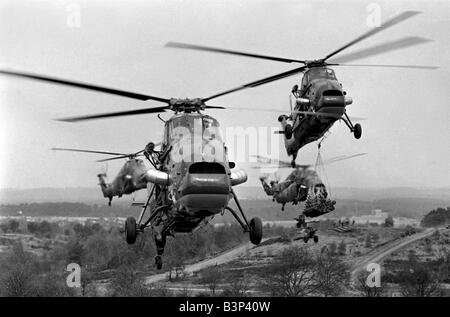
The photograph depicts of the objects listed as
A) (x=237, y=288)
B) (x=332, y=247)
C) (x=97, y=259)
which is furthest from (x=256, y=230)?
(x=332, y=247)

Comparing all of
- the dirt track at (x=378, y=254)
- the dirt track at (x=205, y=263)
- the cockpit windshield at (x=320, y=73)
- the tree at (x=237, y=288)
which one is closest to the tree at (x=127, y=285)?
the dirt track at (x=205, y=263)

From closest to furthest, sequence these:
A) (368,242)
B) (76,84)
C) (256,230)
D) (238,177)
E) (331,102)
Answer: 1. (76,84)
2. (238,177)
3. (256,230)
4. (331,102)
5. (368,242)

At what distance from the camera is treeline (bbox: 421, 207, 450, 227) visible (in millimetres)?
45500

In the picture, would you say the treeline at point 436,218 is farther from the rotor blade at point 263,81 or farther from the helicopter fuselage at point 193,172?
the helicopter fuselage at point 193,172

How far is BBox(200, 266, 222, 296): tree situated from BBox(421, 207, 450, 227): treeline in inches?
704

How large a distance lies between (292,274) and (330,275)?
3497mm

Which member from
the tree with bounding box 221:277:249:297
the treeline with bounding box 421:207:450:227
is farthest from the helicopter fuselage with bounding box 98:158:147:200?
the treeline with bounding box 421:207:450:227

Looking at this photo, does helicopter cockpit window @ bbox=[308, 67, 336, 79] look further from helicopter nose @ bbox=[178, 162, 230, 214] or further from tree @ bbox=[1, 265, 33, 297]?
tree @ bbox=[1, 265, 33, 297]

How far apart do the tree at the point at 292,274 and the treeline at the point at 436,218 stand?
33.0 ft

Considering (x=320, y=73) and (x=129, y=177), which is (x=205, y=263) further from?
(x=320, y=73)

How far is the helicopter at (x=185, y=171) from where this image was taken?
42.1 ft

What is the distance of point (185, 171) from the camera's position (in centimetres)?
1352
